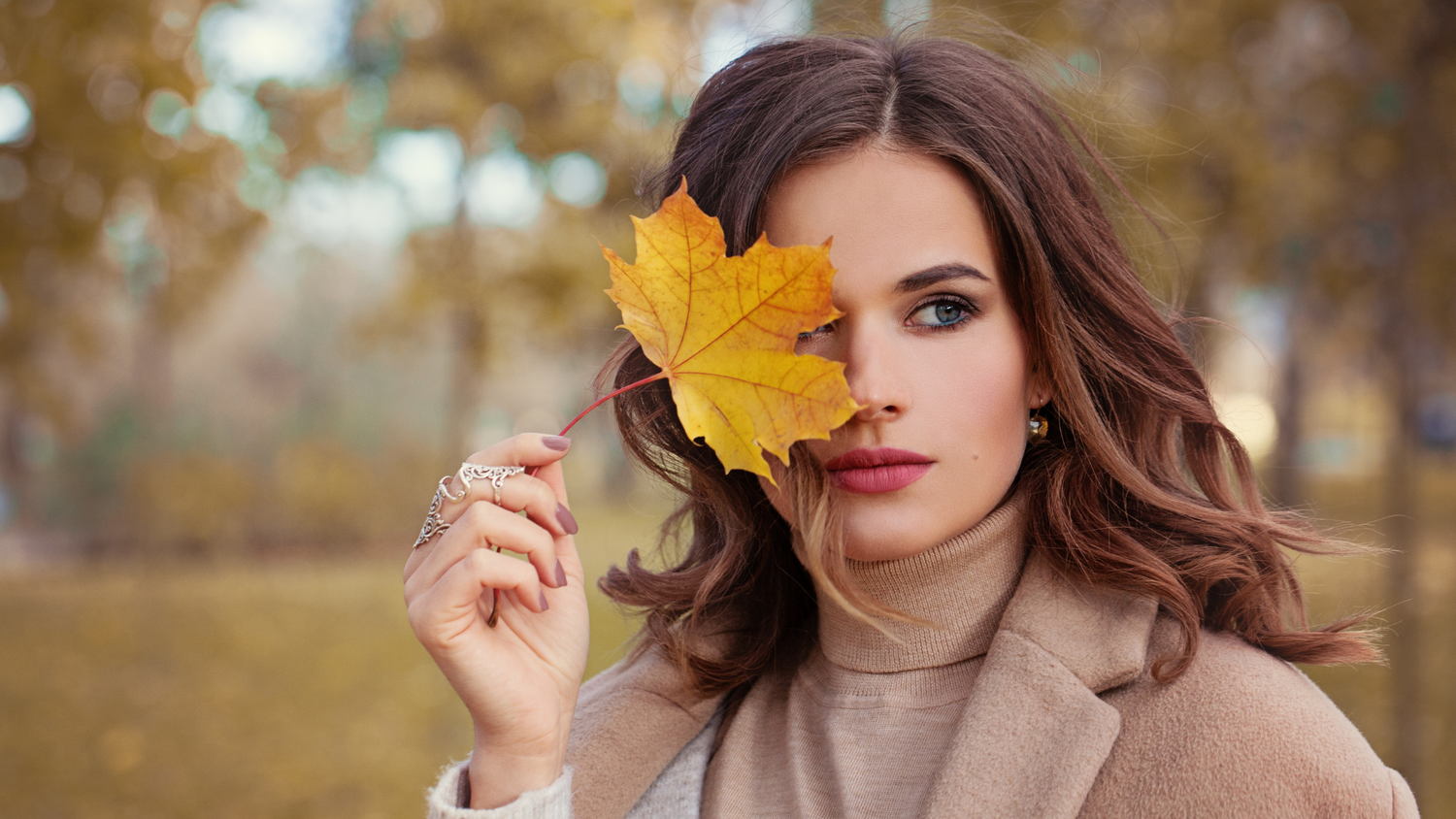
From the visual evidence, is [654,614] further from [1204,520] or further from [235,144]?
[235,144]

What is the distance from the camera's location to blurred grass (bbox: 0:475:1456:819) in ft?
19.0

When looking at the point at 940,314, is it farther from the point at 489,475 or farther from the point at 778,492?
the point at 489,475

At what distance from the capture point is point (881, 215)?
1676mm

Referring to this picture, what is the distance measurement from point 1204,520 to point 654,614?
3.53 ft

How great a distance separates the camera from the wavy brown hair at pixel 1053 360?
1.74 meters

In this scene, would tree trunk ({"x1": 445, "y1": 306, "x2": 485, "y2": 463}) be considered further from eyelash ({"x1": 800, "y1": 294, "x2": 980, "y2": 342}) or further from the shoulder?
the shoulder

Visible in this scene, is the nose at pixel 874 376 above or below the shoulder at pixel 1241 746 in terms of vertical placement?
above

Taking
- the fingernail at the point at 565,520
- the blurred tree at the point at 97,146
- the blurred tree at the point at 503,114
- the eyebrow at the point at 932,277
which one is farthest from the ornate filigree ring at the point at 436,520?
the blurred tree at the point at 97,146

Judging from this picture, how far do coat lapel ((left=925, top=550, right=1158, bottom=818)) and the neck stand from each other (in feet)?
0.30

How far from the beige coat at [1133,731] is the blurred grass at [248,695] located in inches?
93.2

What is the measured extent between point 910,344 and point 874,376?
10 centimetres

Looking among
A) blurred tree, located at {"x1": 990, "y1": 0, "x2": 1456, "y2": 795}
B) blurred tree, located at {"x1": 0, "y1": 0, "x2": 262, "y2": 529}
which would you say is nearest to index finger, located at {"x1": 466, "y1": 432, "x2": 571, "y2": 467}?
blurred tree, located at {"x1": 990, "y1": 0, "x2": 1456, "y2": 795}

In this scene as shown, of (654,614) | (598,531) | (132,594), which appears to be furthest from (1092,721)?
(598,531)

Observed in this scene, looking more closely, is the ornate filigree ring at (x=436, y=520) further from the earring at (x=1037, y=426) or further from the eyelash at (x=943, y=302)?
the earring at (x=1037, y=426)
